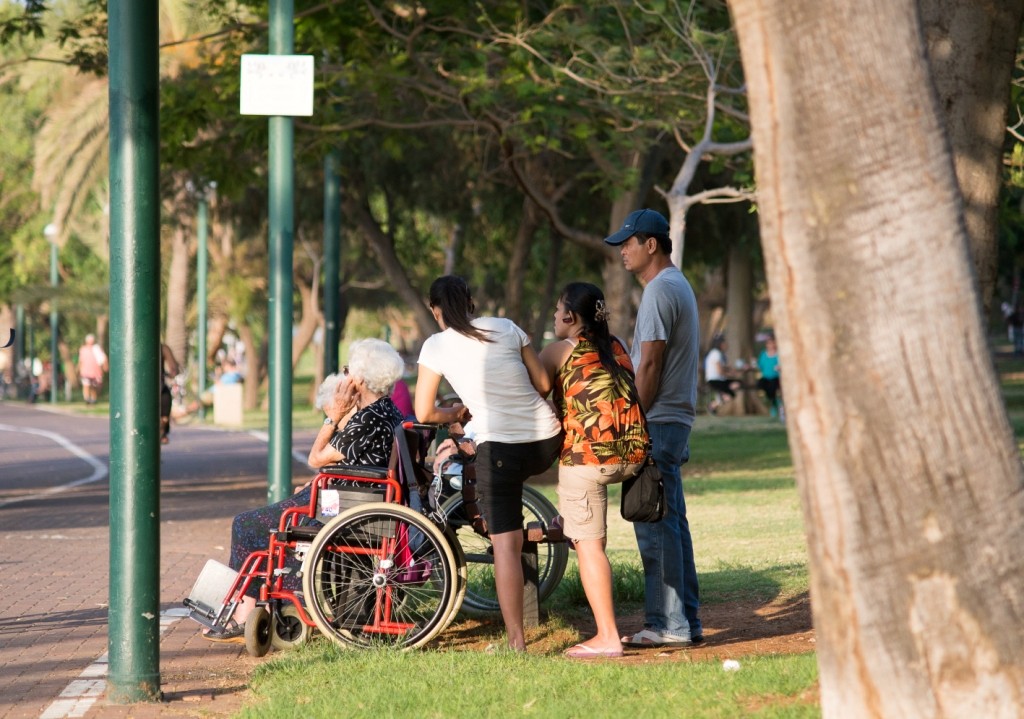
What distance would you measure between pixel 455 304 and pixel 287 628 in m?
1.75

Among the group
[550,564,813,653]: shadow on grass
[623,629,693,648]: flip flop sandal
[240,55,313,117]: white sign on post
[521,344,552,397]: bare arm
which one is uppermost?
[240,55,313,117]: white sign on post

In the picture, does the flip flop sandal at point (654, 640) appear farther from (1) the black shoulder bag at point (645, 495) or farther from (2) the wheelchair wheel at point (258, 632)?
(2) the wheelchair wheel at point (258, 632)

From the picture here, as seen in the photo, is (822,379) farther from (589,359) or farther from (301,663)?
(301,663)

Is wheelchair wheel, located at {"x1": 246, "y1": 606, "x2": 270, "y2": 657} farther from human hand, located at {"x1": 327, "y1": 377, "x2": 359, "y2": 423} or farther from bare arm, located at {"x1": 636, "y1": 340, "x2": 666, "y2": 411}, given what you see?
bare arm, located at {"x1": 636, "y1": 340, "x2": 666, "y2": 411}

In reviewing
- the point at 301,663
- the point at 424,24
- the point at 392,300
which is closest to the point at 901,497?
the point at 301,663

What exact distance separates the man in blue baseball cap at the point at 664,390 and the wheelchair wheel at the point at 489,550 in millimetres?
851

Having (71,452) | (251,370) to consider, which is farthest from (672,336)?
(251,370)

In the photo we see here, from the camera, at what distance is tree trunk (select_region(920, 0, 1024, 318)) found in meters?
6.82

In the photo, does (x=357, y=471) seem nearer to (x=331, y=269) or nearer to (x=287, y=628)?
(x=287, y=628)

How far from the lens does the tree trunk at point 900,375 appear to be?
401cm

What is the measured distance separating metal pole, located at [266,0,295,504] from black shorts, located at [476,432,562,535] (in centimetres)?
456

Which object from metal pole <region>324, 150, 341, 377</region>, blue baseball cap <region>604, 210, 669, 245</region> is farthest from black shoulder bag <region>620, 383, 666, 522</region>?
metal pole <region>324, 150, 341, 377</region>

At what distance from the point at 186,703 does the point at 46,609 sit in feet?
8.57

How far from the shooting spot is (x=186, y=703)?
20.2ft
